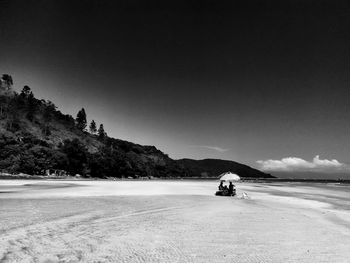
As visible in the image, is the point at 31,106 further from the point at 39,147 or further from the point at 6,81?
the point at 39,147

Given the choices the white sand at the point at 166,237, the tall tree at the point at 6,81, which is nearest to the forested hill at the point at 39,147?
the tall tree at the point at 6,81

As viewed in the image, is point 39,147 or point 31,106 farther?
point 31,106

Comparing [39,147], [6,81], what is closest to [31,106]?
[6,81]

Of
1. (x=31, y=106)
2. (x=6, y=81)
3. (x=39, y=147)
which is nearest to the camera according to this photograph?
(x=39, y=147)

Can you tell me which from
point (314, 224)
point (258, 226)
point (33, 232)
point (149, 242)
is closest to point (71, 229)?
point (33, 232)

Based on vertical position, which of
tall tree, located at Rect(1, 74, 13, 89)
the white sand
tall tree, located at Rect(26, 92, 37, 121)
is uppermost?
tall tree, located at Rect(1, 74, 13, 89)

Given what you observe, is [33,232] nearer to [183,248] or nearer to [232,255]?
[183,248]

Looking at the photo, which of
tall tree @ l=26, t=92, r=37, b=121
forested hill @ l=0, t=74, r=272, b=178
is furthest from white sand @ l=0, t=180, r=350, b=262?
tall tree @ l=26, t=92, r=37, b=121

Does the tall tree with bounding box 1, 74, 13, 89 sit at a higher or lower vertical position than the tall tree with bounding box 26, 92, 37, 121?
higher

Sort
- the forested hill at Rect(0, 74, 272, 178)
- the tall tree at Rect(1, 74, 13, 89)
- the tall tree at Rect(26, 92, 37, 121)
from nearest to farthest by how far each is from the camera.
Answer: the forested hill at Rect(0, 74, 272, 178) < the tall tree at Rect(26, 92, 37, 121) < the tall tree at Rect(1, 74, 13, 89)

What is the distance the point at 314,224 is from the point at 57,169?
12421cm

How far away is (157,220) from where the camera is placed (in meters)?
17.5

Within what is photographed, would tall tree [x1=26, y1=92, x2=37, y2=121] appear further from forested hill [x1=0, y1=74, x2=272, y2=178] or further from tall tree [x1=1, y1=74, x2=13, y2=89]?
tall tree [x1=1, y1=74, x2=13, y2=89]

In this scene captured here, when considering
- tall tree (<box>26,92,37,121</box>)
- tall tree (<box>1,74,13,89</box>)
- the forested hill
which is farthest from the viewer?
tall tree (<box>1,74,13,89</box>)
